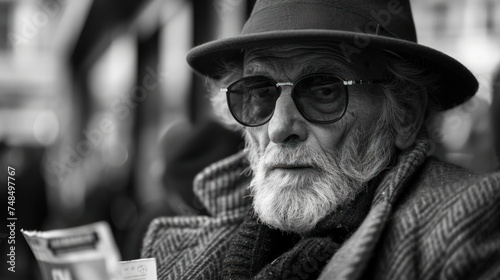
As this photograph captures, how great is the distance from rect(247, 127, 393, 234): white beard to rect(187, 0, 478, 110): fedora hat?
0.34 m

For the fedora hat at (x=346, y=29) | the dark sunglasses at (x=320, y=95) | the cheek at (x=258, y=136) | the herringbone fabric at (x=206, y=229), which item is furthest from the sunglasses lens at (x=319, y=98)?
the herringbone fabric at (x=206, y=229)

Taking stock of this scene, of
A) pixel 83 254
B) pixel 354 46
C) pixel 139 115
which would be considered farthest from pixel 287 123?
pixel 139 115

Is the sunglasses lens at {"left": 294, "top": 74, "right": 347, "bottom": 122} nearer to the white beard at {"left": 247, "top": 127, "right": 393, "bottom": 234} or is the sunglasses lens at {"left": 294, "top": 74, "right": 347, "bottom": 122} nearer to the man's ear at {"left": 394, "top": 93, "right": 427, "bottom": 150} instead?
the white beard at {"left": 247, "top": 127, "right": 393, "bottom": 234}

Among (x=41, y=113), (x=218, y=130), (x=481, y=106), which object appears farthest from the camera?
(x=41, y=113)

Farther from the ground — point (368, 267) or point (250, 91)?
point (250, 91)

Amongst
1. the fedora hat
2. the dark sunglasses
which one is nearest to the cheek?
the dark sunglasses

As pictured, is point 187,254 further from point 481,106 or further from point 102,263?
point 481,106

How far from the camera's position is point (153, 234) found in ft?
8.96

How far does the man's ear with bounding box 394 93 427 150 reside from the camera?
2281mm

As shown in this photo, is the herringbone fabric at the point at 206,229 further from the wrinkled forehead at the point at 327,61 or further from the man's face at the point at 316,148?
the wrinkled forehead at the point at 327,61

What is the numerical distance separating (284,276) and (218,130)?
73.0 inches

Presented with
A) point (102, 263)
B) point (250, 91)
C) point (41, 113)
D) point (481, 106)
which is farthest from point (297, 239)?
point (41, 113)

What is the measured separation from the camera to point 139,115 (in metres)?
11.3

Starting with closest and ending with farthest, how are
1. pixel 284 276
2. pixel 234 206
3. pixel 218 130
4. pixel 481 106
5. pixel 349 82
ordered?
pixel 284 276 → pixel 349 82 → pixel 234 206 → pixel 218 130 → pixel 481 106
